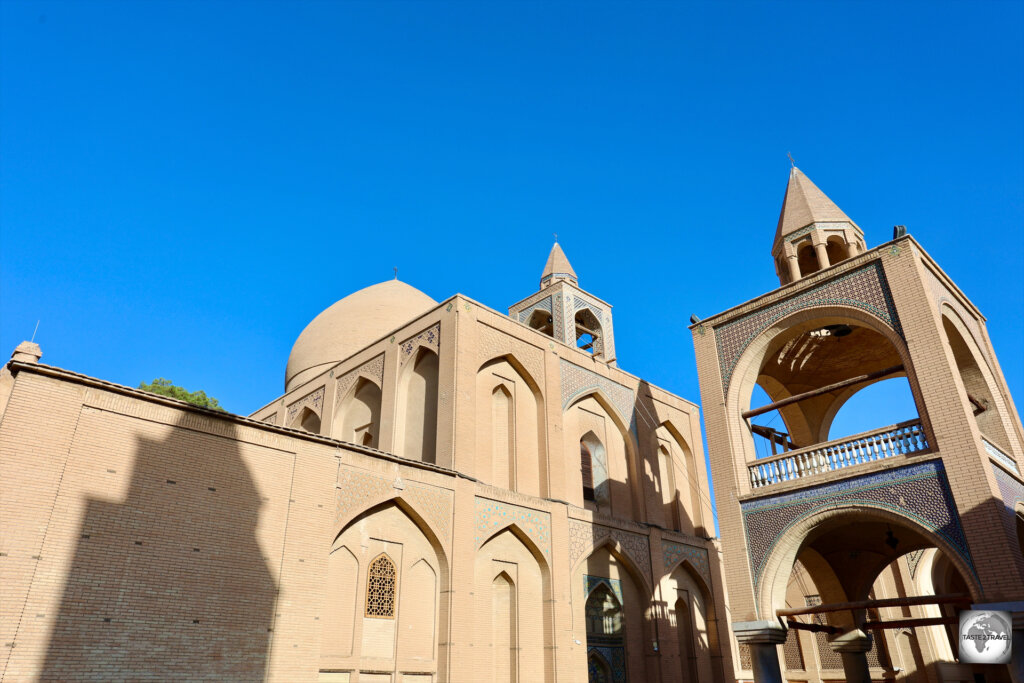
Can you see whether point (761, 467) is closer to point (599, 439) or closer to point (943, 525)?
point (943, 525)

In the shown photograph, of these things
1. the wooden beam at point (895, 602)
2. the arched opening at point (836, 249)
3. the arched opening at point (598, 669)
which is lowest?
the arched opening at point (598, 669)

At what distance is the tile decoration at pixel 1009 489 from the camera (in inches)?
326

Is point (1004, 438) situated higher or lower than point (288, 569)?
higher

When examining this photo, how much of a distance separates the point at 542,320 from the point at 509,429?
17.6 feet

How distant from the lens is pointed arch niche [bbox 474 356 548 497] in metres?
13.4

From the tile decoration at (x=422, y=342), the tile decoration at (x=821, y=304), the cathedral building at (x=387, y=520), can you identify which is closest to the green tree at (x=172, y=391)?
the cathedral building at (x=387, y=520)

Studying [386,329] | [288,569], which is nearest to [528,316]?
[386,329]

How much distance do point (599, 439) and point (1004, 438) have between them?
7795 mm

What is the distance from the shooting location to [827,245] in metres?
12.4

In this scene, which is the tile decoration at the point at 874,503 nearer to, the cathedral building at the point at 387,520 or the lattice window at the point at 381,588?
the cathedral building at the point at 387,520

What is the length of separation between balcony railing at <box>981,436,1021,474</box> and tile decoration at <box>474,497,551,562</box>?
712cm

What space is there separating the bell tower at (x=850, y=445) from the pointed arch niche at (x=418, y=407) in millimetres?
5244

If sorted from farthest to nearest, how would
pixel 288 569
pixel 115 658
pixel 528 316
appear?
pixel 528 316 → pixel 288 569 → pixel 115 658

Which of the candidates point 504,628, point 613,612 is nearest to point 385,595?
point 504,628
